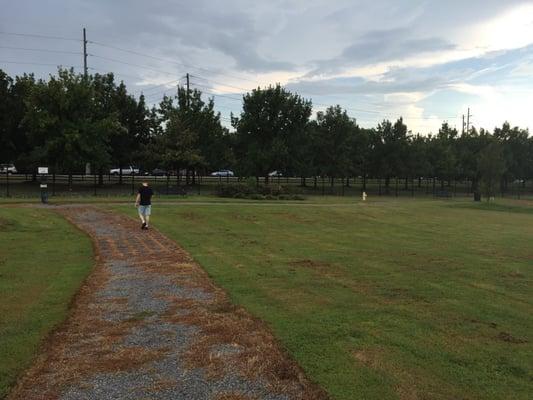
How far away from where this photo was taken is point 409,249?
1576 cm

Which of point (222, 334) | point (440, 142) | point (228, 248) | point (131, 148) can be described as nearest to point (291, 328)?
point (222, 334)

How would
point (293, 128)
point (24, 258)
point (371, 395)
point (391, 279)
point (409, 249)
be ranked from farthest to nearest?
point (293, 128)
point (409, 249)
point (24, 258)
point (391, 279)
point (371, 395)

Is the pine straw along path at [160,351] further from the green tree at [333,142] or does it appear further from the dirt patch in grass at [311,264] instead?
the green tree at [333,142]

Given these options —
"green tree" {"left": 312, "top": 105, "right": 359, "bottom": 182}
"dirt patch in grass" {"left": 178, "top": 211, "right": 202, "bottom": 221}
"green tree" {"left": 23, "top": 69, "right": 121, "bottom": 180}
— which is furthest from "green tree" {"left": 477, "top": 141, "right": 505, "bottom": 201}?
"dirt patch in grass" {"left": 178, "top": 211, "right": 202, "bottom": 221}

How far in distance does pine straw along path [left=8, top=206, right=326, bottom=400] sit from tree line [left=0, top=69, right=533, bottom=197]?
109 feet

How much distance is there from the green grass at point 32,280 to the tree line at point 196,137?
23.1m

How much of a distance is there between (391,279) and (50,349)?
6899 millimetres

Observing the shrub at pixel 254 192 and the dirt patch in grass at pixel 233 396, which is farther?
the shrub at pixel 254 192

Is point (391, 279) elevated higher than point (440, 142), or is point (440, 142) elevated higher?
point (440, 142)

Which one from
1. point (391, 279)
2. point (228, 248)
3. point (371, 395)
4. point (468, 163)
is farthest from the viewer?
point (468, 163)

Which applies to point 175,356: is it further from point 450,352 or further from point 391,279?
point 391,279

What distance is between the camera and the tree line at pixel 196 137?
40.4 metres

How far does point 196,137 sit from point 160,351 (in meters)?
43.2

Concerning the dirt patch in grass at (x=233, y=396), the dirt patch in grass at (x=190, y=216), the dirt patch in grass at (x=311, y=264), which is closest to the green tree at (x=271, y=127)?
the dirt patch in grass at (x=190, y=216)
